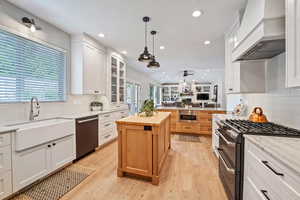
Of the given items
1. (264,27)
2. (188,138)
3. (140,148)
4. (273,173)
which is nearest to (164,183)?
(140,148)

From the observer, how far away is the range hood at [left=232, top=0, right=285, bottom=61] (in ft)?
4.51

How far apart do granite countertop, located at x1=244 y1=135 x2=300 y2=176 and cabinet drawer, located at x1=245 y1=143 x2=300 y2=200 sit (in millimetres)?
46

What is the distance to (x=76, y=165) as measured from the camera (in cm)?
268

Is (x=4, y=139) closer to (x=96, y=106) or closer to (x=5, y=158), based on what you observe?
(x=5, y=158)

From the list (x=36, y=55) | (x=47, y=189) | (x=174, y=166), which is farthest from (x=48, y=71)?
(x=174, y=166)

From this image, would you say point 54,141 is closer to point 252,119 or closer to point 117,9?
point 117,9

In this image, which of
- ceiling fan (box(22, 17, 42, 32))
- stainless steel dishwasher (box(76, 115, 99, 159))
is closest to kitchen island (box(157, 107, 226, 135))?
stainless steel dishwasher (box(76, 115, 99, 159))

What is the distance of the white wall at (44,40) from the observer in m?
2.15

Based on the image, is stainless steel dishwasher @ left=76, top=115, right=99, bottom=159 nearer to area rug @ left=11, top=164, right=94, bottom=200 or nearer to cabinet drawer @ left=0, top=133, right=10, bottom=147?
area rug @ left=11, top=164, right=94, bottom=200

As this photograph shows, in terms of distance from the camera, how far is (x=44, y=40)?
2.76m

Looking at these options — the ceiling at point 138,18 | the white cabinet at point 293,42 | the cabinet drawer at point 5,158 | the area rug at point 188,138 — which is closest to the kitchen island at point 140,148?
the cabinet drawer at point 5,158

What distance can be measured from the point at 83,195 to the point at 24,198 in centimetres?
74

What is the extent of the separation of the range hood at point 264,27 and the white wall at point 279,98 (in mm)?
298

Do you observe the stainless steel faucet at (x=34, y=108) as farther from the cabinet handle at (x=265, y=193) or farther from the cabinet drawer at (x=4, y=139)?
the cabinet handle at (x=265, y=193)
